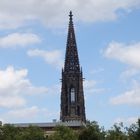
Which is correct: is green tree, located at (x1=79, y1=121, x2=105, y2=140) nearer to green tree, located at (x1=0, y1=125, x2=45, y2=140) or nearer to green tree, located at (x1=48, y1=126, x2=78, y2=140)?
green tree, located at (x1=48, y1=126, x2=78, y2=140)

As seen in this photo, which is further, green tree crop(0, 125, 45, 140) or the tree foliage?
green tree crop(0, 125, 45, 140)

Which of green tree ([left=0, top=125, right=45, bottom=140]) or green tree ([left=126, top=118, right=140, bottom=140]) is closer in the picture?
green tree ([left=126, top=118, right=140, bottom=140])

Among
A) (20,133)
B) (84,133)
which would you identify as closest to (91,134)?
(84,133)

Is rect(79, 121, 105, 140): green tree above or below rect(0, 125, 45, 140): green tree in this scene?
below

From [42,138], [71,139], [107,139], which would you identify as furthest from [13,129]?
[107,139]

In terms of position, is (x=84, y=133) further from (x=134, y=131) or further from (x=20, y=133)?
(x=20, y=133)

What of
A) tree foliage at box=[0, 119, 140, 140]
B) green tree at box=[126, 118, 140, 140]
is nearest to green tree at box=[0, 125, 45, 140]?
tree foliage at box=[0, 119, 140, 140]

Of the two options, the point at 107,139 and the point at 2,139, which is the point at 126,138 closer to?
the point at 107,139

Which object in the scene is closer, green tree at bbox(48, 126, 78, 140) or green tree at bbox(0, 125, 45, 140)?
green tree at bbox(48, 126, 78, 140)

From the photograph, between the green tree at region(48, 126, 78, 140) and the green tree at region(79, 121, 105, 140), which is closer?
the green tree at region(79, 121, 105, 140)

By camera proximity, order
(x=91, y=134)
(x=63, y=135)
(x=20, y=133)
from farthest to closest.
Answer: (x=20, y=133), (x=63, y=135), (x=91, y=134)

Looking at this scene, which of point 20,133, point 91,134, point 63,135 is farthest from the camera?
point 20,133

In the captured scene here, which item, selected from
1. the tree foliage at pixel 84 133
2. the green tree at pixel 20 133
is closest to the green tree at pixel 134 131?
the tree foliage at pixel 84 133

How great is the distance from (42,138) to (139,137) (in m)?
32.7
